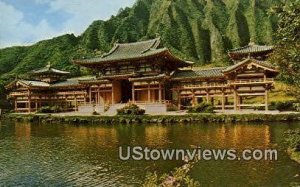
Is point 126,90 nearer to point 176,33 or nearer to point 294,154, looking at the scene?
point 294,154

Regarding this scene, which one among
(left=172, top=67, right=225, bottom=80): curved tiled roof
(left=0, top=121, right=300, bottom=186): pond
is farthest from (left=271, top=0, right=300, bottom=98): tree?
(left=172, top=67, right=225, bottom=80): curved tiled roof

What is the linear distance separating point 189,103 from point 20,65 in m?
72.9

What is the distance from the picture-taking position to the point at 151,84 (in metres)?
52.2

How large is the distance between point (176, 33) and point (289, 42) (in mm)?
120413

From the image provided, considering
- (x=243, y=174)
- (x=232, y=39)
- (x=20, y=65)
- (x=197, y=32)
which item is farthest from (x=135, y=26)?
(x=243, y=174)

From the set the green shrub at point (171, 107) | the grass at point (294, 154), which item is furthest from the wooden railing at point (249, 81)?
the grass at point (294, 154)

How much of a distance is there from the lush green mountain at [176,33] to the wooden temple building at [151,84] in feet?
143

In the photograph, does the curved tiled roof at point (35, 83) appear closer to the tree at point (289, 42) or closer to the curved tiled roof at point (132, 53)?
the curved tiled roof at point (132, 53)

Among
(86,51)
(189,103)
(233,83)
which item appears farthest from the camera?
(86,51)

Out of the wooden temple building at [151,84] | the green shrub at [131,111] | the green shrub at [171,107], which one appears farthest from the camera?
the green shrub at [171,107]

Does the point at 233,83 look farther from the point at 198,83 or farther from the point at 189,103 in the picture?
the point at 189,103

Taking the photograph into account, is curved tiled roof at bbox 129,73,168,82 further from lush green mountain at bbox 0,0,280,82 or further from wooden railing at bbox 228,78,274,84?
lush green mountain at bbox 0,0,280,82

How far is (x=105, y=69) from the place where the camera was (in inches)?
2317

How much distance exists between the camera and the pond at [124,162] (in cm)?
1745
